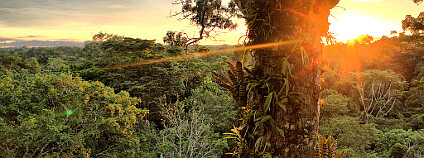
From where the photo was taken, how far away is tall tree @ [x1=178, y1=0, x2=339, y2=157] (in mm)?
1132

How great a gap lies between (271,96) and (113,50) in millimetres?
17987

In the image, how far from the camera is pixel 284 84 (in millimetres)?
1100

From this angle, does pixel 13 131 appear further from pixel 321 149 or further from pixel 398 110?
pixel 398 110

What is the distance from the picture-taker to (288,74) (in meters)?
1.12

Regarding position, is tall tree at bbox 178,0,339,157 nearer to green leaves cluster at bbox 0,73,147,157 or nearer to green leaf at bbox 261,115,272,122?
green leaf at bbox 261,115,272,122

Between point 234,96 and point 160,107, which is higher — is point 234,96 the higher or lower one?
the higher one

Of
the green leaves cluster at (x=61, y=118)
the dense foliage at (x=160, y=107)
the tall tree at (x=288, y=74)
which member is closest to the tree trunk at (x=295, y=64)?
the tall tree at (x=288, y=74)

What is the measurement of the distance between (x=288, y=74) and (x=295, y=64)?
0.07 m

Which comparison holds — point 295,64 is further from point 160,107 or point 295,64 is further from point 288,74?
point 160,107

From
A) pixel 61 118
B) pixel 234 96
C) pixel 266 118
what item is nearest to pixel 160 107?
pixel 61 118

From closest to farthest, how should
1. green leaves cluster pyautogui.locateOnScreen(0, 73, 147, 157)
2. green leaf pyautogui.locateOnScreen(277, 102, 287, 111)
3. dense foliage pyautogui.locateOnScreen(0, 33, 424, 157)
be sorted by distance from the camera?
green leaf pyautogui.locateOnScreen(277, 102, 287, 111)
green leaves cluster pyautogui.locateOnScreen(0, 73, 147, 157)
dense foliage pyautogui.locateOnScreen(0, 33, 424, 157)

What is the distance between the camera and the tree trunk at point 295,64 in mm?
1133

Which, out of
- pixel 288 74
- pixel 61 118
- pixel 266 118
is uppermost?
pixel 288 74

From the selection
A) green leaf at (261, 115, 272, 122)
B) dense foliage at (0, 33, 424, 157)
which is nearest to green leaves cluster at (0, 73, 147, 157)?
dense foliage at (0, 33, 424, 157)
